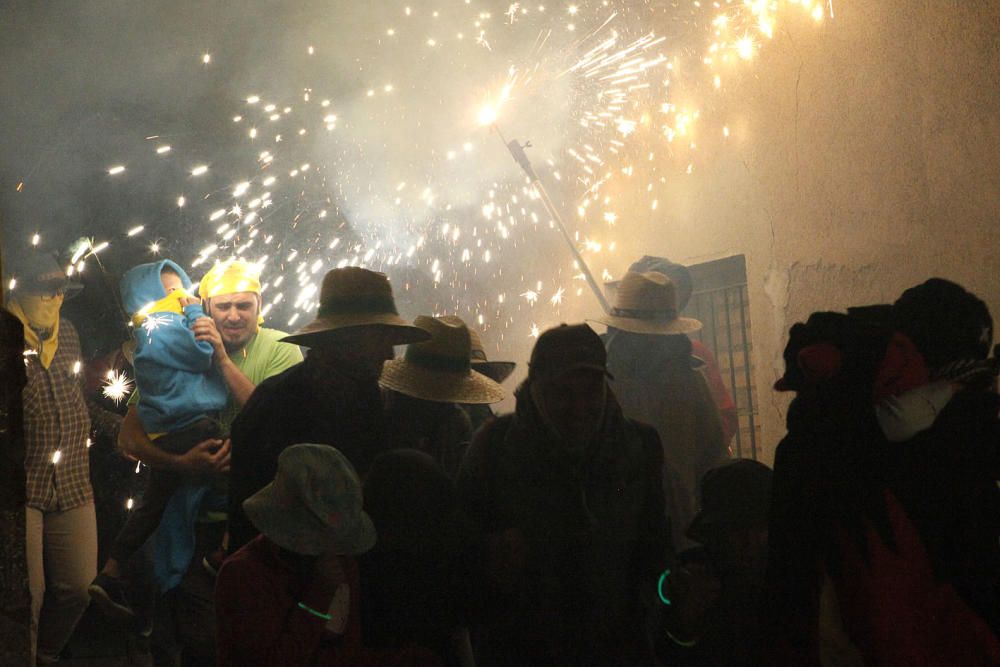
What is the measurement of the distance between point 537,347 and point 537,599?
0.81m

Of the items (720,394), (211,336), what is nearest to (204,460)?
(211,336)

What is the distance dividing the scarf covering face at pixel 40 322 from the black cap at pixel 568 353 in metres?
3.36

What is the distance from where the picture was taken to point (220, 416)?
15.5 feet

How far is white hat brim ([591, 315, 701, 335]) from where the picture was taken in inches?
194

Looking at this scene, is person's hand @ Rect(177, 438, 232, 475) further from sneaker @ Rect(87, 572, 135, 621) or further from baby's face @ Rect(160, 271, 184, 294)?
baby's face @ Rect(160, 271, 184, 294)

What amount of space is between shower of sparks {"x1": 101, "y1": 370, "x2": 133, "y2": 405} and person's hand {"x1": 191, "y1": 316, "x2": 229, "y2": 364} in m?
2.00

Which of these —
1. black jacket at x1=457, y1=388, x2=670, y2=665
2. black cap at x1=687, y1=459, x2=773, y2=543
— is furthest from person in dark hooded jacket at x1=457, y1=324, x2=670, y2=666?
black cap at x1=687, y1=459, x2=773, y2=543

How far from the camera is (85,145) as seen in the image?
7.62 m

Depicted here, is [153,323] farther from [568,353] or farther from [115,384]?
[568,353]

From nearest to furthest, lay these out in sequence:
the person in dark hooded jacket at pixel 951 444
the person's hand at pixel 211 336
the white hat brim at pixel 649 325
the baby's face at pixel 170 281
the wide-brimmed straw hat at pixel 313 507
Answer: the person in dark hooded jacket at pixel 951 444
the wide-brimmed straw hat at pixel 313 507
the person's hand at pixel 211 336
the white hat brim at pixel 649 325
the baby's face at pixel 170 281

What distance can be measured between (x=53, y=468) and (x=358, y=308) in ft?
7.61

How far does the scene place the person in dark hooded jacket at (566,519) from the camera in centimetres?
314

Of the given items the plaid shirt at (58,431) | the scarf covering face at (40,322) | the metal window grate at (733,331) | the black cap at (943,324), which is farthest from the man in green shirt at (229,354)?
the metal window grate at (733,331)

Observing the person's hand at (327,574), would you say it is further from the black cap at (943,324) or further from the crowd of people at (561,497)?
the black cap at (943,324)
